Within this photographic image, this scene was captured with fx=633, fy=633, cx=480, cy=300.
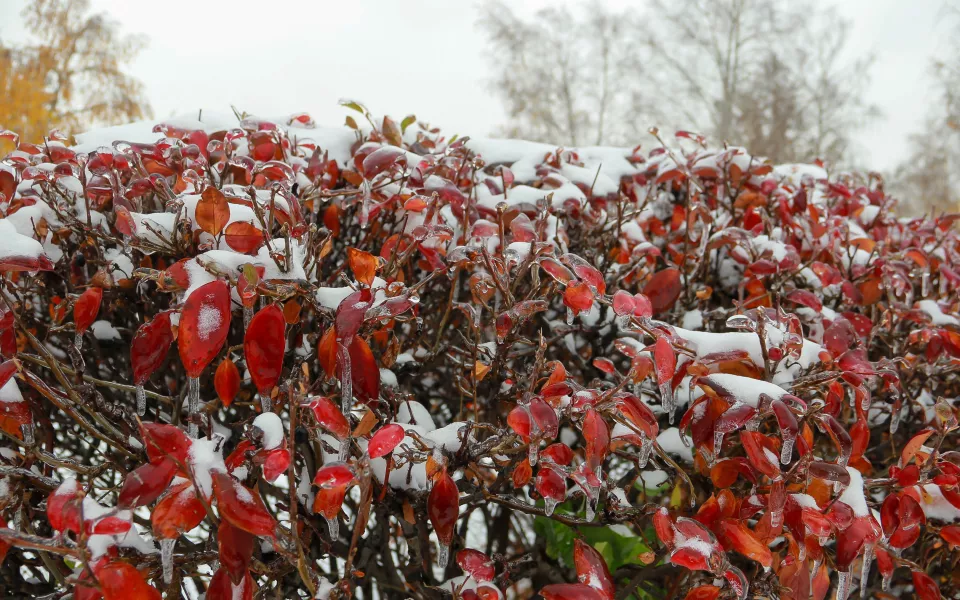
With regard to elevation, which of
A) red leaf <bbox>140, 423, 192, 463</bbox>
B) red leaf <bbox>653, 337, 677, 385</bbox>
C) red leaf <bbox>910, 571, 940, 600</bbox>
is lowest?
red leaf <bbox>910, 571, 940, 600</bbox>

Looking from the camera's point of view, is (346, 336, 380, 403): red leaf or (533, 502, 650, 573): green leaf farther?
(533, 502, 650, 573): green leaf

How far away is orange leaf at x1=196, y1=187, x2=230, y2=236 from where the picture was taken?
1.05m

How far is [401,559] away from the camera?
191 centimetres

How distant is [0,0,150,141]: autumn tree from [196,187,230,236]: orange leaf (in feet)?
52.4

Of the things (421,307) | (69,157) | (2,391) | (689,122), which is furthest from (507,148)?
(689,122)

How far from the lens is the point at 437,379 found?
1.80 m

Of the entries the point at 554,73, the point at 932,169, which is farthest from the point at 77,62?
the point at 932,169

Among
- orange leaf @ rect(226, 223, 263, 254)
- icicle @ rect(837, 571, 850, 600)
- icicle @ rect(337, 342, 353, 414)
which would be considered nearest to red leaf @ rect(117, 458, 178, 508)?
icicle @ rect(337, 342, 353, 414)

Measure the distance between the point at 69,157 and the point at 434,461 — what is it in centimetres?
131

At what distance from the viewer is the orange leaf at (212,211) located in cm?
105

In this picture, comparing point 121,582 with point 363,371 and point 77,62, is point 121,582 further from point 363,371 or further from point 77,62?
point 77,62

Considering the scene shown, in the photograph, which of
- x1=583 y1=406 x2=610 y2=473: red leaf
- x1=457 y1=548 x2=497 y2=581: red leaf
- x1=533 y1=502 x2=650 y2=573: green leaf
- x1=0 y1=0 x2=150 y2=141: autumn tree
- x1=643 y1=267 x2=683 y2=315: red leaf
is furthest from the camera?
x1=0 y1=0 x2=150 y2=141: autumn tree

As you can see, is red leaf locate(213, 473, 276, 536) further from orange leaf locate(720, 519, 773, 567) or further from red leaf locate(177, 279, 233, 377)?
orange leaf locate(720, 519, 773, 567)

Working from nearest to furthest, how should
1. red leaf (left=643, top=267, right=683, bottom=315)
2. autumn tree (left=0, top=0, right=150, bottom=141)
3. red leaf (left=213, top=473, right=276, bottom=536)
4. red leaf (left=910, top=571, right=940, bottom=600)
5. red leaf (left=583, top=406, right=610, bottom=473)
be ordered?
red leaf (left=213, top=473, right=276, bottom=536), red leaf (left=583, top=406, right=610, bottom=473), red leaf (left=910, top=571, right=940, bottom=600), red leaf (left=643, top=267, right=683, bottom=315), autumn tree (left=0, top=0, right=150, bottom=141)
